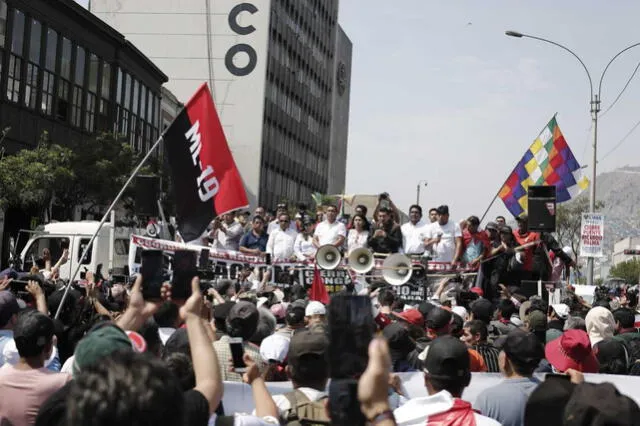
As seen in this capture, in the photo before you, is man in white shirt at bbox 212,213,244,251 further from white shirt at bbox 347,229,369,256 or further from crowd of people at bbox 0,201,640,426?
crowd of people at bbox 0,201,640,426

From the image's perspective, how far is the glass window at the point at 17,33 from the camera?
36281mm

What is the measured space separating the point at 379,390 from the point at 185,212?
6202 millimetres

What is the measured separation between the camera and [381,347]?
2.55 m

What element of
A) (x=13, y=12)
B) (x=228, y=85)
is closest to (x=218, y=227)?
(x=13, y=12)

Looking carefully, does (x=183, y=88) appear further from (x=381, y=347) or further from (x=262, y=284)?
(x=381, y=347)

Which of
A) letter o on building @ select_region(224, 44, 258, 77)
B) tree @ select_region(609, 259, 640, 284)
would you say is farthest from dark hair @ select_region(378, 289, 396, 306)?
tree @ select_region(609, 259, 640, 284)

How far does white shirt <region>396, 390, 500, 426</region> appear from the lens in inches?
157

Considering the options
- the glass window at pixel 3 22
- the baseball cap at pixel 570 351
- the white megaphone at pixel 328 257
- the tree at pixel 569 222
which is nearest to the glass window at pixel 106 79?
the glass window at pixel 3 22

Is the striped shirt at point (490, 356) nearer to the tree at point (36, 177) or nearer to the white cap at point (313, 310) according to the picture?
the white cap at point (313, 310)

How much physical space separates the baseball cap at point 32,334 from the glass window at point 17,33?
33.3 metres

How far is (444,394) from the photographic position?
4.07m

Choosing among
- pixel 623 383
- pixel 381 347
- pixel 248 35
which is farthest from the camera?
pixel 248 35

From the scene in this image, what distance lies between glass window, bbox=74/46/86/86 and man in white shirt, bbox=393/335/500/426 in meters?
40.4

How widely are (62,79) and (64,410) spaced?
39821mm
